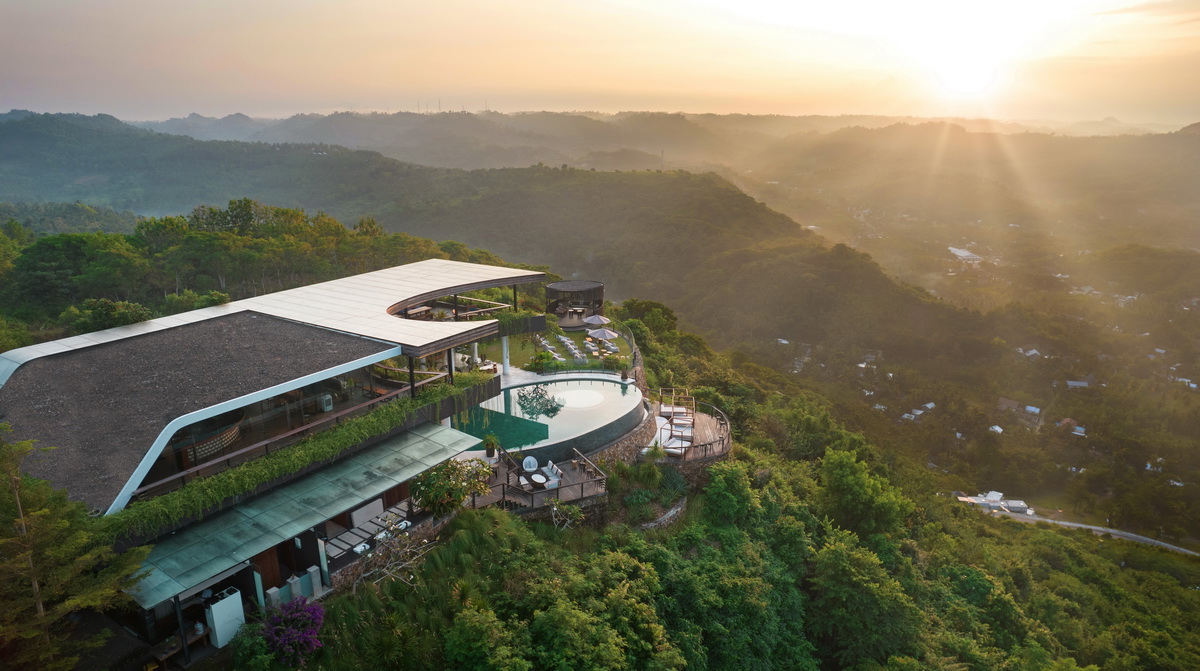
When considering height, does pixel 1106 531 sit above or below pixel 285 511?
below

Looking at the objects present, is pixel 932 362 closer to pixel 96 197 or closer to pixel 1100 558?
pixel 1100 558

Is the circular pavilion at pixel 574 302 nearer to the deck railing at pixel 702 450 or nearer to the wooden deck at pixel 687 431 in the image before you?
the wooden deck at pixel 687 431

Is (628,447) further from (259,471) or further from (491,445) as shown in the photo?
(259,471)

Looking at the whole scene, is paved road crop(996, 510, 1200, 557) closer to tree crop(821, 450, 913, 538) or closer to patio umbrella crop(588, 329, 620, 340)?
tree crop(821, 450, 913, 538)

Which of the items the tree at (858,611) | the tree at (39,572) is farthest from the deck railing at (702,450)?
the tree at (39,572)

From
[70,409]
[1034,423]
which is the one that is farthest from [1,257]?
[1034,423]

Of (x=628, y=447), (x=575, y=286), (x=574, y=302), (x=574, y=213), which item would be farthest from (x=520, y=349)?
(x=574, y=213)

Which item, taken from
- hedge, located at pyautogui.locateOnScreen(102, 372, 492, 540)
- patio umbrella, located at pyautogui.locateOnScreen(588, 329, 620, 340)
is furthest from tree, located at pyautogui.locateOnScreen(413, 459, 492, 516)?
patio umbrella, located at pyautogui.locateOnScreen(588, 329, 620, 340)
